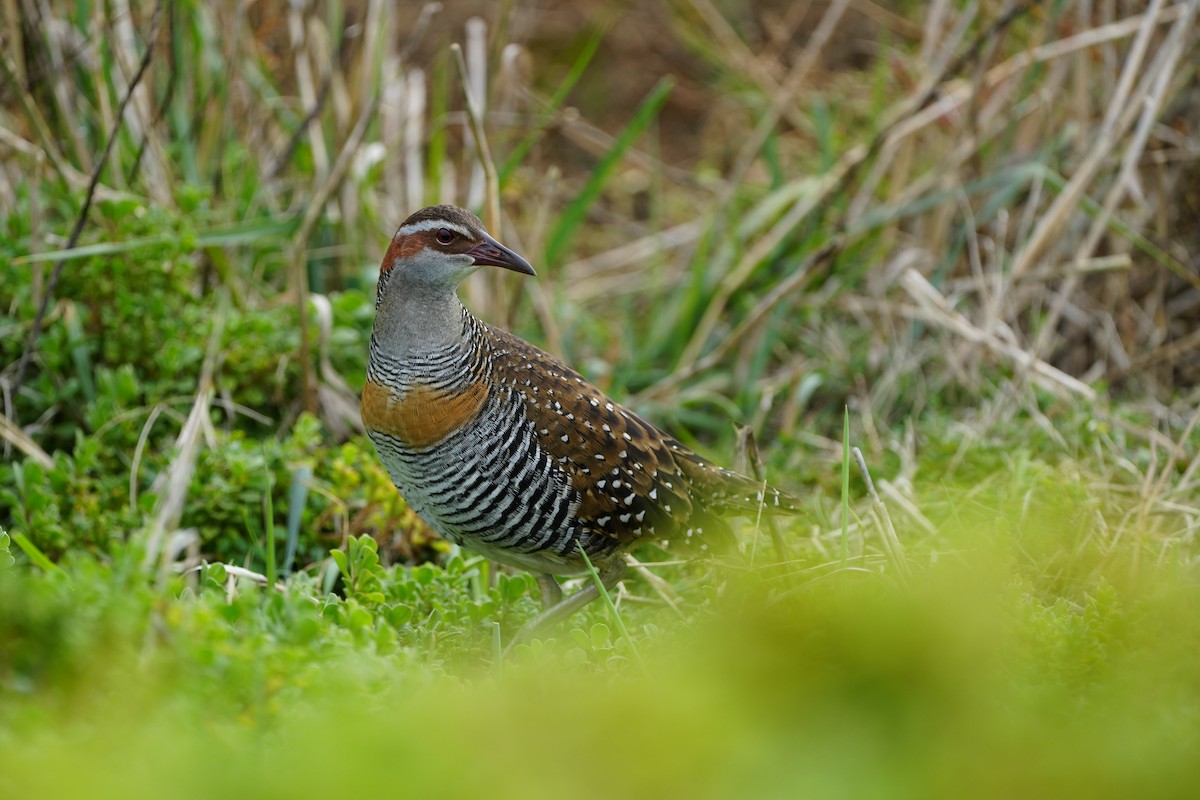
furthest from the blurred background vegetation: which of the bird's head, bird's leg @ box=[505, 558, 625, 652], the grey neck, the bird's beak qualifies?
the bird's beak

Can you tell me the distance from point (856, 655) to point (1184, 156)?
446 centimetres

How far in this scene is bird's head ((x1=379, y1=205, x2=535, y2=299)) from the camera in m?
3.50

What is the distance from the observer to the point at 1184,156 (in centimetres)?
541

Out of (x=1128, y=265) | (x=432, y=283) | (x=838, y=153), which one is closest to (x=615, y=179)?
(x=838, y=153)

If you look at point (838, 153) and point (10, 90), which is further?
point (838, 153)

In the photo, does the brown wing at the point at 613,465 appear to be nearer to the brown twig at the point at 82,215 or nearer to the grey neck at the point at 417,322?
the grey neck at the point at 417,322

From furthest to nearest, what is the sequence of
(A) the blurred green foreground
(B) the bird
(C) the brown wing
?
(C) the brown wing, (B) the bird, (A) the blurred green foreground

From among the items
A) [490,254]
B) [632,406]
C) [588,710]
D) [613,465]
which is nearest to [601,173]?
[632,406]

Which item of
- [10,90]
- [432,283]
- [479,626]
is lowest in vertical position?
[479,626]

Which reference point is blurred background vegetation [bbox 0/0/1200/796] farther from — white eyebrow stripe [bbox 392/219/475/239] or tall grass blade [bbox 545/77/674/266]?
white eyebrow stripe [bbox 392/219/475/239]

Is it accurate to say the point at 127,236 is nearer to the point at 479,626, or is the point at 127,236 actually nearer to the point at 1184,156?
the point at 479,626

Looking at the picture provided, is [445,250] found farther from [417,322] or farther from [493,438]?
[493,438]

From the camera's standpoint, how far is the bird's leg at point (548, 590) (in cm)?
389

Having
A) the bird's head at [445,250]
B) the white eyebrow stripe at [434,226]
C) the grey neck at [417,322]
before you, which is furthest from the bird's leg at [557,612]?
the white eyebrow stripe at [434,226]
